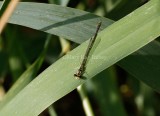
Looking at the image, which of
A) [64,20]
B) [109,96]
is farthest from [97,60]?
[109,96]

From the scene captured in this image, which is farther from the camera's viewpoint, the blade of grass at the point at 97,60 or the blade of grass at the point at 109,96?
the blade of grass at the point at 109,96

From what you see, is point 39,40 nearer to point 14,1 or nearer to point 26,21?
point 26,21

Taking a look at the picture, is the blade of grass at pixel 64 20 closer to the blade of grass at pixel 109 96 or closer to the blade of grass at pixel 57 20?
the blade of grass at pixel 57 20

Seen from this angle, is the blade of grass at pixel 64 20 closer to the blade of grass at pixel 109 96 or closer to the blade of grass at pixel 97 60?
the blade of grass at pixel 97 60

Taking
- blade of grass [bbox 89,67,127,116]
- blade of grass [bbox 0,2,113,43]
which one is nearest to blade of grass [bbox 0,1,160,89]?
blade of grass [bbox 0,2,113,43]

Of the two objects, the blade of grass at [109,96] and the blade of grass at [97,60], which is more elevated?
the blade of grass at [109,96]

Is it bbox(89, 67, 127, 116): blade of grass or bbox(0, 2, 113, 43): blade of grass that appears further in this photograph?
bbox(89, 67, 127, 116): blade of grass

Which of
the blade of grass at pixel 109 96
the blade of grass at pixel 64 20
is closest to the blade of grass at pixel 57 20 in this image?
the blade of grass at pixel 64 20

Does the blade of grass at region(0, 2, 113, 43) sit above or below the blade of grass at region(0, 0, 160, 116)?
above

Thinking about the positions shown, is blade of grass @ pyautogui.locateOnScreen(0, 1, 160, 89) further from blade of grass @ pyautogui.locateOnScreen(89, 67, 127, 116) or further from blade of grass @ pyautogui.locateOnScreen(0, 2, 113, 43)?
blade of grass @ pyautogui.locateOnScreen(89, 67, 127, 116)
